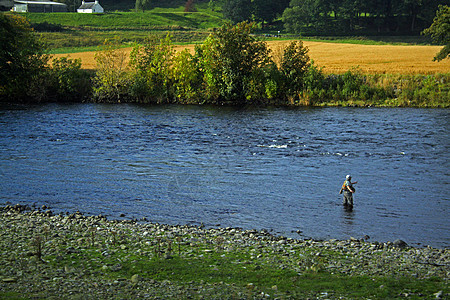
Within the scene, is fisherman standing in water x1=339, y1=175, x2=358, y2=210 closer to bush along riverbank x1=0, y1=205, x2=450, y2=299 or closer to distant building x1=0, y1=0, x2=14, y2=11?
bush along riverbank x1=0, y1=205, x2=450, y2=299

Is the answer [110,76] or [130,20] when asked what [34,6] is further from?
[110,76]

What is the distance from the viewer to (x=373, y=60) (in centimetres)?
8662

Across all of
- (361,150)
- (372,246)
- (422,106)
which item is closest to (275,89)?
(422,106)

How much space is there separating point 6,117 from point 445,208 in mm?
44873

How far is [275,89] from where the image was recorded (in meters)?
63.2

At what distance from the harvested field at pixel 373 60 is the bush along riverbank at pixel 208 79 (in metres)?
4.55

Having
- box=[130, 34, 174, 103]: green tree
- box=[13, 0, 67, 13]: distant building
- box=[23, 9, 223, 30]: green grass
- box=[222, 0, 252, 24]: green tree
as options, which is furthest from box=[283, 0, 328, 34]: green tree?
box=[130, 34, 174, 103]: green tree

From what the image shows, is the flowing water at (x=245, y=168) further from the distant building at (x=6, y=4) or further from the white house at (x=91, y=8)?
the white house at (x=91, y=8)

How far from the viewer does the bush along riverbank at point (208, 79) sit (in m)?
63.2

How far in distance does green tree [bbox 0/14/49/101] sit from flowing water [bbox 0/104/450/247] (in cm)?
889

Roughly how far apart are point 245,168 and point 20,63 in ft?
146

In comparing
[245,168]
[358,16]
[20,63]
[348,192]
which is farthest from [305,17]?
[348,192]

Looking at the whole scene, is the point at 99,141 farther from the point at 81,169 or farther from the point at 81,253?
the point at 81,253

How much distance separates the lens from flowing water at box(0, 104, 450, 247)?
23422 millimetres
